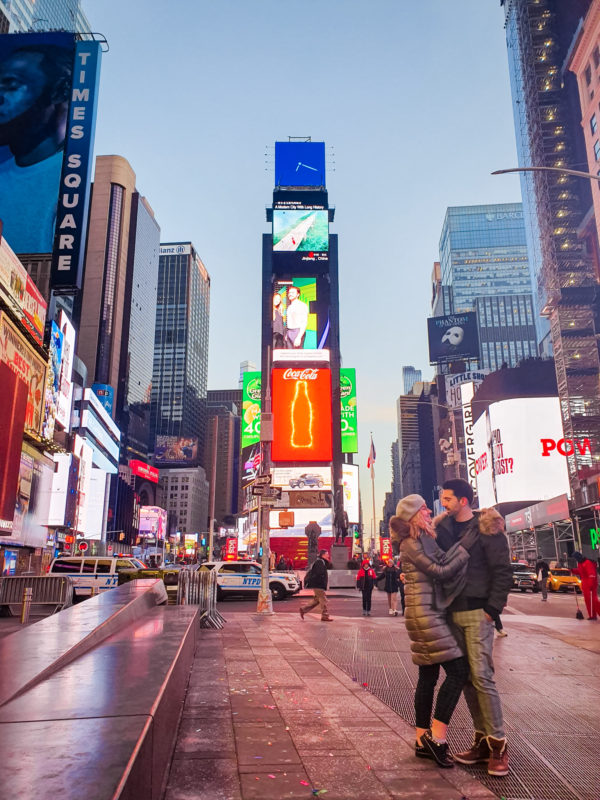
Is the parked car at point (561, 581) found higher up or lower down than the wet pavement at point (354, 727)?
higher up

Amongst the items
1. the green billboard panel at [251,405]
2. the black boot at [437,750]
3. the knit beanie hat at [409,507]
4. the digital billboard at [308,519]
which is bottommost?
the black boot at [437,750]

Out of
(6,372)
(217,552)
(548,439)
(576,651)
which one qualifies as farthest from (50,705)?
(217,552)

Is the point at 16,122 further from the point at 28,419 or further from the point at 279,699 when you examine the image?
the point at 279,699

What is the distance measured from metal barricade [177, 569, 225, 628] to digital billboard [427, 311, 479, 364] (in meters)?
123

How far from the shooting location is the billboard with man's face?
4244 centimetres

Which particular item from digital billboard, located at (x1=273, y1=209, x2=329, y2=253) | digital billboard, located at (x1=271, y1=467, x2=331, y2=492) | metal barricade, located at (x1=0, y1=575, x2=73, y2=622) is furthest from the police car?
digital billboard, located at (x1=273, y1=209, x2=329, y2=253)

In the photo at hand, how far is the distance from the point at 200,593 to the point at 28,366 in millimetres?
38523

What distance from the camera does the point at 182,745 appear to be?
4.97 m

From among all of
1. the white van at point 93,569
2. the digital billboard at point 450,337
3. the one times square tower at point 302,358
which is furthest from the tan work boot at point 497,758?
the digital billboard at point 450,337

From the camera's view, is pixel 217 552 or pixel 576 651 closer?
pixel 576 651

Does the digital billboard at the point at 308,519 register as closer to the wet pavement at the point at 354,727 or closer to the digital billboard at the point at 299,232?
the digital billboard at the point at 299,232

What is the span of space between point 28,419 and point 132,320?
447 feet

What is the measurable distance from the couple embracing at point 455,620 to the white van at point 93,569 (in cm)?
2121

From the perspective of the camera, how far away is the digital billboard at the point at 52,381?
54.9 metres
